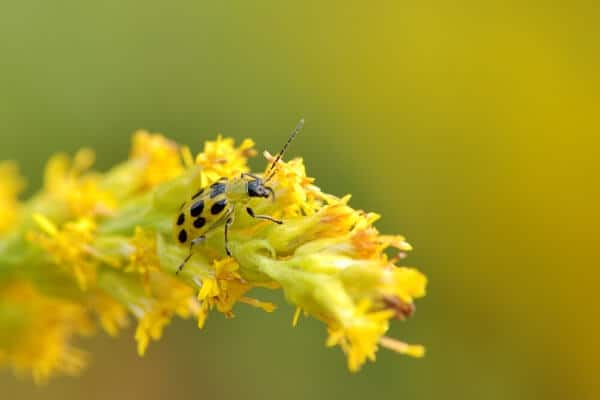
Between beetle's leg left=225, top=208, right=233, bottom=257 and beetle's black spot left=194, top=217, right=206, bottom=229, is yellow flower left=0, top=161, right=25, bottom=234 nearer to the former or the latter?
beetle's black spot left=194, top=217, right=206, bottom=229

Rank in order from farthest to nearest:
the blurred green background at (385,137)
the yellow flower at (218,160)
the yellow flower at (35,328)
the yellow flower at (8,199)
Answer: the blurred green background at (385,137)
the yellow flower at (8,199)
the yellow flower at (35,328)
the yellow flower at (218,160)

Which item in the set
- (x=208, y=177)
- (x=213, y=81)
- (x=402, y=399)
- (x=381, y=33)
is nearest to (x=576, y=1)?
(x=381, y=33)

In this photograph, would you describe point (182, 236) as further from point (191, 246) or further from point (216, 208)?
point (216, 208)

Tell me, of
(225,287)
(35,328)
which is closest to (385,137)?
(35,328)

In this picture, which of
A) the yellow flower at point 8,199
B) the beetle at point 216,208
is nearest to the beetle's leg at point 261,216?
the beetle at point 216,208

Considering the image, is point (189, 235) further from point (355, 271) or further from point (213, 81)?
point (213, 81)

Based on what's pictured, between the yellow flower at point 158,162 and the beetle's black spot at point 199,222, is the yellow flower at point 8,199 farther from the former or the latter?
the beetle's black spot at point 199,222
